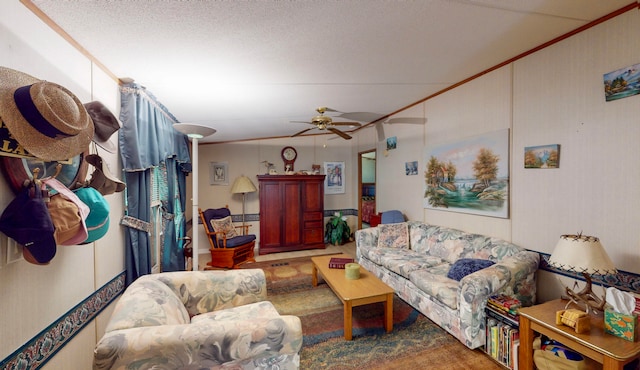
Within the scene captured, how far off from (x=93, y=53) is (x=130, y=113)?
474 mm

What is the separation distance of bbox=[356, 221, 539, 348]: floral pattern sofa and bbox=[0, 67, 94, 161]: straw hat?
8.44ft

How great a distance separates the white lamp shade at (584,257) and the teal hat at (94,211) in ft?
9.36

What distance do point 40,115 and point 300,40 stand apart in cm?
139

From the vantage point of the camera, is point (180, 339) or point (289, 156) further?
point (289, 156)

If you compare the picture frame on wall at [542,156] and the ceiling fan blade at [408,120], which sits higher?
the ceiling fan blade at [408,120]

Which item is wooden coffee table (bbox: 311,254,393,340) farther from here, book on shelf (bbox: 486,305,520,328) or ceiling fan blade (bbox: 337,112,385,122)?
ceiling fan blade (bbox: 337,112,385,122)

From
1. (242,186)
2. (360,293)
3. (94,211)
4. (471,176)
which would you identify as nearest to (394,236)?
(471,176)

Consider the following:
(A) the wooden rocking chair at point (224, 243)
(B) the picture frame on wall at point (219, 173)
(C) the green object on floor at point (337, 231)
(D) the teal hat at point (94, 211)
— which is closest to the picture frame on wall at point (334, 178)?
(C) the green object on floor at point (337, 231)

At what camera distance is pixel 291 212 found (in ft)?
16.1

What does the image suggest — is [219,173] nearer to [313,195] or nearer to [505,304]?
[313,195]

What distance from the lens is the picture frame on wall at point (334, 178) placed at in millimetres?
5680

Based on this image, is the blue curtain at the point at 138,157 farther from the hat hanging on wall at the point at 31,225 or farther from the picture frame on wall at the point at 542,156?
the picture frame on wall at the point at 542,156

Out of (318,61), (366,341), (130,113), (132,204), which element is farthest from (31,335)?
(318,61)

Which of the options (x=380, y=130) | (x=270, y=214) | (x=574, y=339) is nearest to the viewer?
(x=574, y=339)
